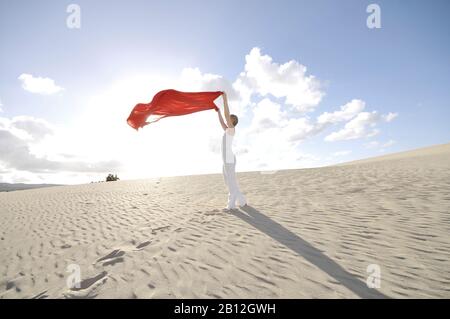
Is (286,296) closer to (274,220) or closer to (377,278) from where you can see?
(377,278)

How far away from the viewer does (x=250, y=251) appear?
4.56m

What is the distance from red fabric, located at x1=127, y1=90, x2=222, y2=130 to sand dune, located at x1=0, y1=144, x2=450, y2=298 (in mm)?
3401

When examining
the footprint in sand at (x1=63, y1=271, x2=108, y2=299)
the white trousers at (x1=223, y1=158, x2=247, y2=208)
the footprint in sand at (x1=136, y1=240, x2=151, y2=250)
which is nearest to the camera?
the footprint in sand at (x1=63, y1=271, x2=108, y2=299)

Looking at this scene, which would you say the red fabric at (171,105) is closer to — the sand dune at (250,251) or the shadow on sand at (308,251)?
the sand dune at (250,251)

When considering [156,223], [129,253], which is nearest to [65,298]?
[129,253]

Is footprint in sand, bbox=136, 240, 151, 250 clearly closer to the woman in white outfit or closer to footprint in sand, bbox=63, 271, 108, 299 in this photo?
footprint in sand, bbox=63, 271, 108, 299

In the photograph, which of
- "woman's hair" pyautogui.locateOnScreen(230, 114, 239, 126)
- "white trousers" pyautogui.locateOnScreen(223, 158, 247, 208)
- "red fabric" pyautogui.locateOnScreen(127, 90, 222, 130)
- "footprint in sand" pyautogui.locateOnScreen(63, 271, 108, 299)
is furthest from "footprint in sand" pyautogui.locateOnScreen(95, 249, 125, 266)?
"red fabric" pyautogui.locateOnScreen(127, 90, 222, 130)

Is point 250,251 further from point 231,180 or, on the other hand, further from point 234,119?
point 234,119

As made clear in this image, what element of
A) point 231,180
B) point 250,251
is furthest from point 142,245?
point 231,180

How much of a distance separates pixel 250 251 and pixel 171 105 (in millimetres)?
5738

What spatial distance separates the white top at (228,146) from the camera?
278 inches

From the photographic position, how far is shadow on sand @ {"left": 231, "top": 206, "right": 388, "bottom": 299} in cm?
323

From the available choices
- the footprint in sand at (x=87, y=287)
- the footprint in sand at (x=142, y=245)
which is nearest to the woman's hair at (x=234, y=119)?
the footprint in sand at (x=142, y=245)

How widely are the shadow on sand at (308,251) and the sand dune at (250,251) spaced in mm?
18
